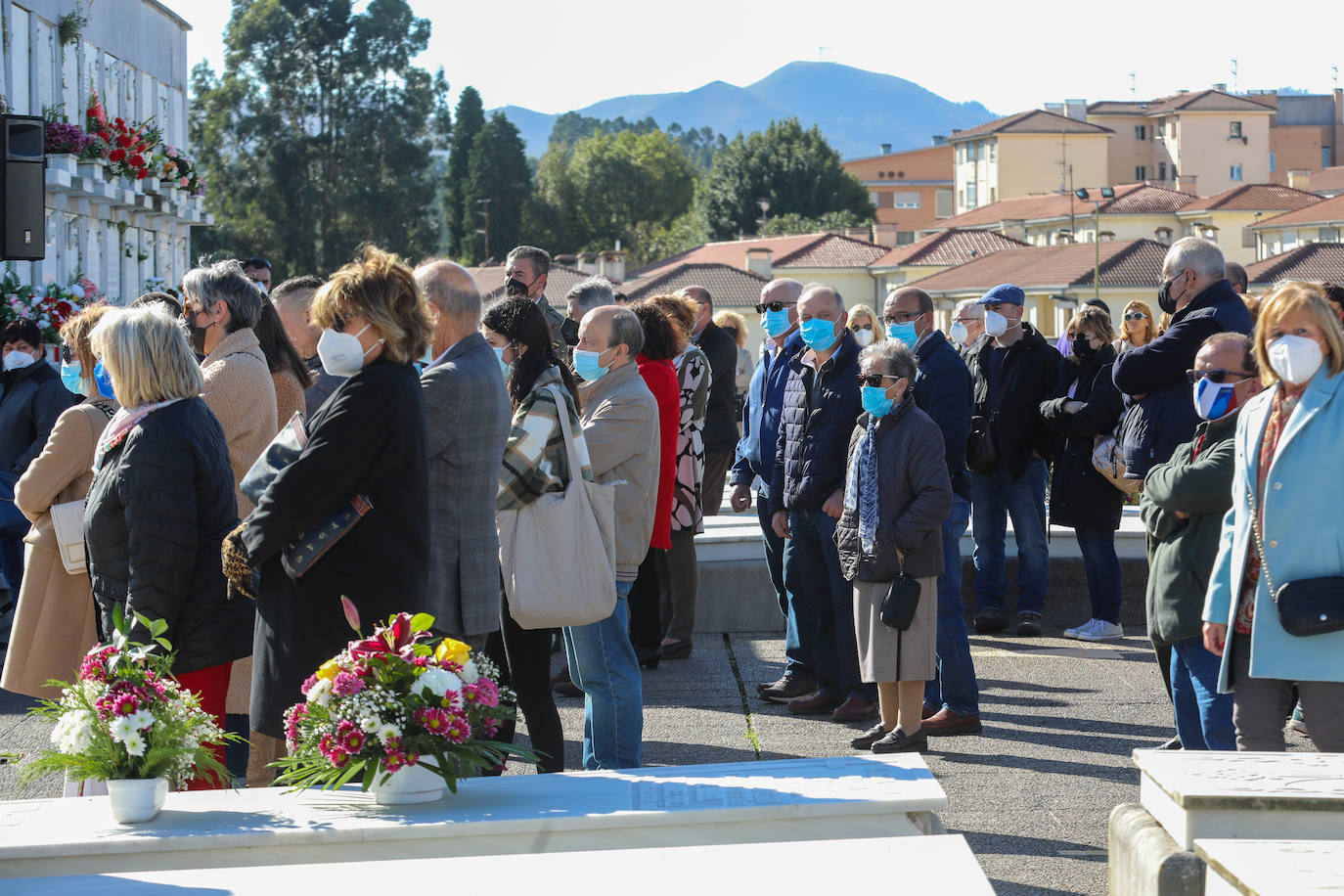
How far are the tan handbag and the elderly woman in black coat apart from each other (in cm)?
315

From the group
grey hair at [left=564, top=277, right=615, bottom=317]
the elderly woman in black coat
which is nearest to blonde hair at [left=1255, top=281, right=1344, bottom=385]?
the elderly woman in black coat

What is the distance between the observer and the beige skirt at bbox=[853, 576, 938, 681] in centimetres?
693

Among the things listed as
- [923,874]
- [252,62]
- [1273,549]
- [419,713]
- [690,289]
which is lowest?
[923,874]

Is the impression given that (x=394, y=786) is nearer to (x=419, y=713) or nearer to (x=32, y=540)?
(x=419, y=713)

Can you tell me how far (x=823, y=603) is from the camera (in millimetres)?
8227

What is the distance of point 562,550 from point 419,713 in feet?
4.92

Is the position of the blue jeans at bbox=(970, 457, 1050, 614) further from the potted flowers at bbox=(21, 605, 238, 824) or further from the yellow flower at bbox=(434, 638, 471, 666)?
the potted flowers at bbox=(21, 605, 238, 824)

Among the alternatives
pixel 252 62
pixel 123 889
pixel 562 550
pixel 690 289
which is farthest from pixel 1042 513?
pixel 252 62

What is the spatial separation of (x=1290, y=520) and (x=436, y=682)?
8.46 ft

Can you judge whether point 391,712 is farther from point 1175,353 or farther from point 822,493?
point 1175,353

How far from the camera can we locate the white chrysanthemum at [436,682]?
14.2 feet

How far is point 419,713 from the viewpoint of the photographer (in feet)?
14.2

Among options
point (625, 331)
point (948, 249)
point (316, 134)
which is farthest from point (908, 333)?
point (948, 249)

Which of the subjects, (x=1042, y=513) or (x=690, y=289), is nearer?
(x=1042, y=513)
